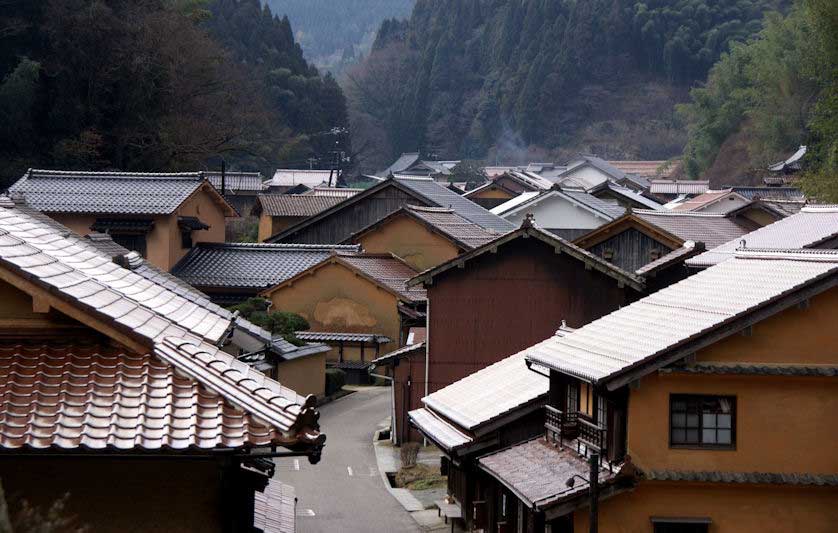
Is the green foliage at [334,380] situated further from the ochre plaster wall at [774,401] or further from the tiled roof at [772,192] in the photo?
the tiled roof at [772,192]

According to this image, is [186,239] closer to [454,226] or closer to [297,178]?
[454,226]

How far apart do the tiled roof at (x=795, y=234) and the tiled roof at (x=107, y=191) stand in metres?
23.8

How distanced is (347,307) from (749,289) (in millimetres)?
25092

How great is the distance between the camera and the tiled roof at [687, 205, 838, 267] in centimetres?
1984

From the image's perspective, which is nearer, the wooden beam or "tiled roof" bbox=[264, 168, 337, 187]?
the wooden beam

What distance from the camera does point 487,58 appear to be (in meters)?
164

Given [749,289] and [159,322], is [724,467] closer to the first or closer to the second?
[749,289]

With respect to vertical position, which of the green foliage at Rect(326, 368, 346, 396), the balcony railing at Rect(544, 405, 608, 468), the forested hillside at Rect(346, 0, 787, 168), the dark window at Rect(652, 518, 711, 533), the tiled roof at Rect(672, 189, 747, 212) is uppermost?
the forested hillside at Rect(346, 0, 787, 168)

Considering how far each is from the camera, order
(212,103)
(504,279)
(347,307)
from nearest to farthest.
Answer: (504,279) < (347,307) < (212,103)

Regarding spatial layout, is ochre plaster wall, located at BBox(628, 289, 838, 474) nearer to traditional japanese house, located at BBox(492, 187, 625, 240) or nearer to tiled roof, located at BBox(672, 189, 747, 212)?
traditional japanese house, located at BBox(492, 187, 625, 240)

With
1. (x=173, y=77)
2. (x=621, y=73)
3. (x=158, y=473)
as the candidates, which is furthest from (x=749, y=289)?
(x=621, y=73)

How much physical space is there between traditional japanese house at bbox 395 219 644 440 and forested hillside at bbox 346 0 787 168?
11791 cm

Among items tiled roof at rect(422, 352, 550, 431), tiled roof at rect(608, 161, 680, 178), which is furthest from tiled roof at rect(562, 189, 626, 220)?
tiled roof at rect(608, 161, 680, 178)

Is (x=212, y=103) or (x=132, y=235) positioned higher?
(x=212, y=103)
